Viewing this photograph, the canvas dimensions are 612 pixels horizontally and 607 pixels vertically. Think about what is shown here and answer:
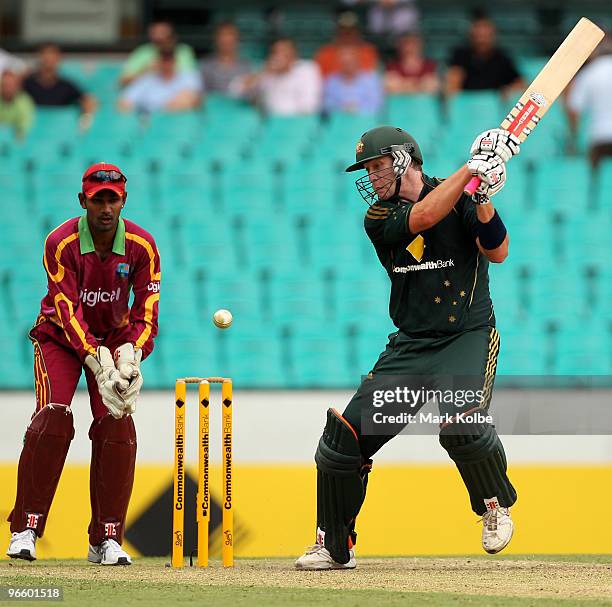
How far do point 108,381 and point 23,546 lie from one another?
0.64m

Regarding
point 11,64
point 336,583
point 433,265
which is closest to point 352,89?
point 11,64

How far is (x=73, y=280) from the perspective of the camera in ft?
15.3

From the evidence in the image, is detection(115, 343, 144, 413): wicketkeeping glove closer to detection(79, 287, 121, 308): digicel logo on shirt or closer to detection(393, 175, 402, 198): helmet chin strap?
detection(79, 287, 121, 308): digicel logo on shirt

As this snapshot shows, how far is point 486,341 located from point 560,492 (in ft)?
4.51

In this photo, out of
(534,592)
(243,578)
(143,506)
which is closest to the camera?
(534,592)

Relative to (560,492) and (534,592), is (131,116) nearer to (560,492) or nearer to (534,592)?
(560,492)

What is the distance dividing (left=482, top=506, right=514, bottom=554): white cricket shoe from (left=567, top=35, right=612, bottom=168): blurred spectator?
4695mm

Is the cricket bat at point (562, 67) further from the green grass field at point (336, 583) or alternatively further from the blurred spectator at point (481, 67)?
the blurred spectator at point (481, 67)

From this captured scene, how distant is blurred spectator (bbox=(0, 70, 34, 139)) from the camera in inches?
365

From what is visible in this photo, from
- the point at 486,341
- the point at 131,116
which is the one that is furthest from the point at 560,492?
the point at 131,116

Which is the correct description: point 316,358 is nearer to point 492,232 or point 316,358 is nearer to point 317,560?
point 317,560

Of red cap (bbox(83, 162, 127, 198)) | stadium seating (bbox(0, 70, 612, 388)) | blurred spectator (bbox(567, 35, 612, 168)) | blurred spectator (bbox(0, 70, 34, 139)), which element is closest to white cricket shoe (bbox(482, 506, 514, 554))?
red cap (bbox(83, 162, 127, 198))

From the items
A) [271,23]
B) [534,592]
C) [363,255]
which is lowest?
[534,592]

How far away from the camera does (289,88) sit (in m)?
9.13
